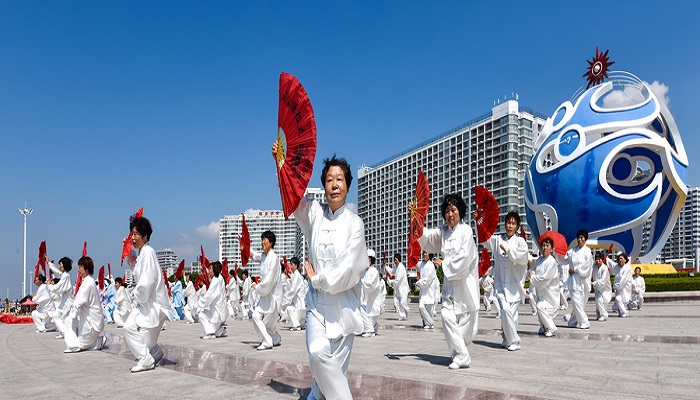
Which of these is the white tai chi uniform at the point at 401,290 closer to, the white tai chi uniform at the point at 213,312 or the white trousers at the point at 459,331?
the white tai chi uniform at the point at 213,312

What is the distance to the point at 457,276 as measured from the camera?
6.71 m

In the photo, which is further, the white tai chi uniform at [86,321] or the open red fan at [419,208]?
the white tai chi uniform at [86,321]

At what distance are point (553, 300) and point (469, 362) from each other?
15.7ft

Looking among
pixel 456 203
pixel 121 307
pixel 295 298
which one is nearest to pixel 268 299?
pixel 456 203

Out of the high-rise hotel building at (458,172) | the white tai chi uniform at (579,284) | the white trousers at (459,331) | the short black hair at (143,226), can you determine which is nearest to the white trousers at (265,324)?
the short black hair at (143,226)

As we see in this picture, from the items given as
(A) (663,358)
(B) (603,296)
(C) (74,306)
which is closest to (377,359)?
(A) (663,358)

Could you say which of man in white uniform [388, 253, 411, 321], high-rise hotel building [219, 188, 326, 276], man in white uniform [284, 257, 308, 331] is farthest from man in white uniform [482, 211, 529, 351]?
high-rise hotel building [219, 188, 326, 276]

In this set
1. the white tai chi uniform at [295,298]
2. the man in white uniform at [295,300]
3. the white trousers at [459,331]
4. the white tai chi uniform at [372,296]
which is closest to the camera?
the white trousers at [459,331]

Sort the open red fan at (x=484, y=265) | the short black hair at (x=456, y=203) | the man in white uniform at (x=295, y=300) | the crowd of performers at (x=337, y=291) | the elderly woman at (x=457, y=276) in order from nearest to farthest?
the crowd of performers at (x=337, y=291) < the elderly woman at (x=457, y=276) < the short black hair at (x=456, y=203) < the open red fan at (x=484, y=265) < the man in white uniform at (x=295, y=300)

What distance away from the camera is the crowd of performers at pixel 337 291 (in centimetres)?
423

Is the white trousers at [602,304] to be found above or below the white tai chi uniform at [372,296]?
below

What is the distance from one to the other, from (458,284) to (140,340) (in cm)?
443

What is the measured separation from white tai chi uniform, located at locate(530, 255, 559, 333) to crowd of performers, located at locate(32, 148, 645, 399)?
2 cm

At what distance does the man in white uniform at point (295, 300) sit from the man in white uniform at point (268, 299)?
4.13 metres
